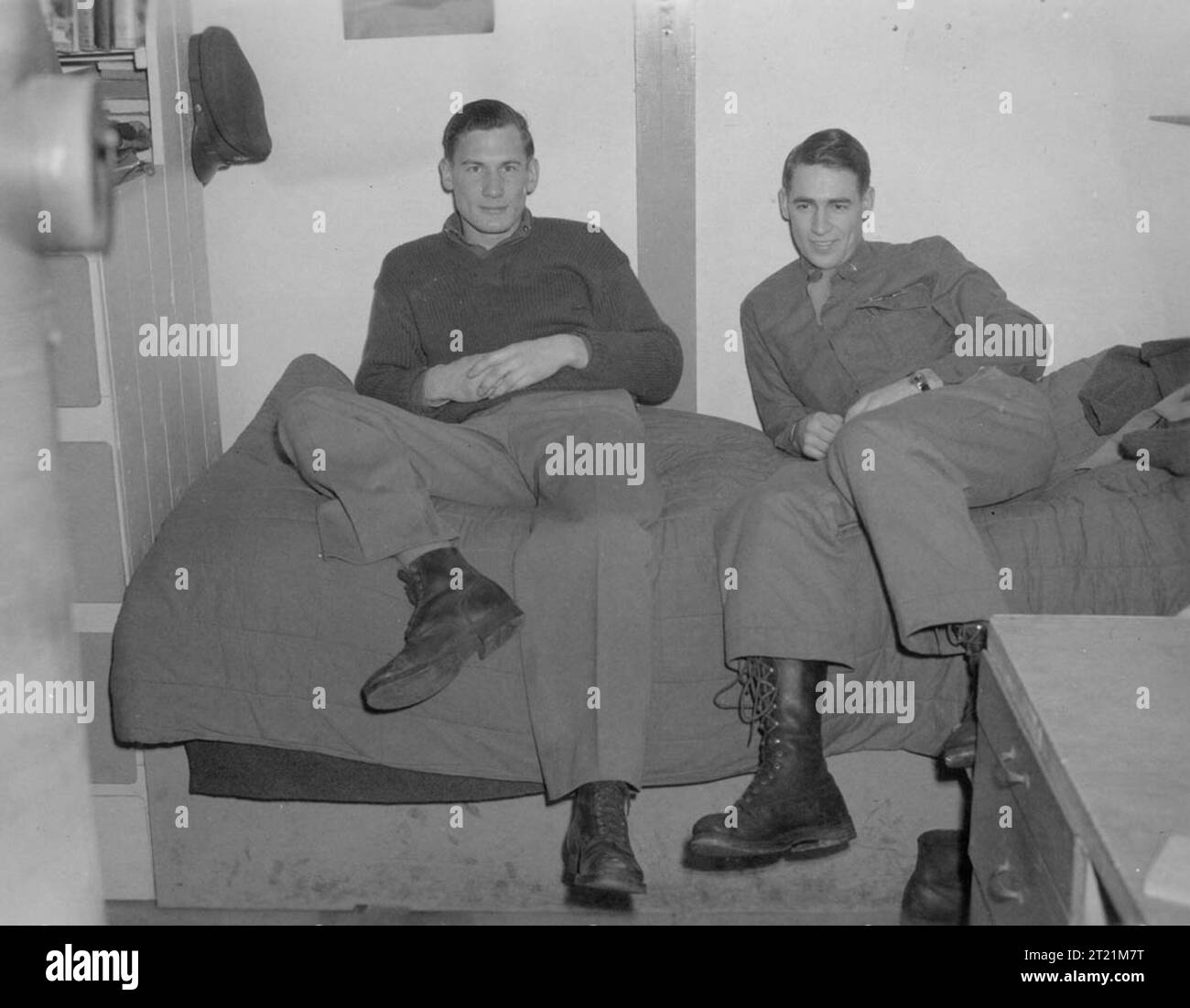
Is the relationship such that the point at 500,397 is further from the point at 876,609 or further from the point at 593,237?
the point at 876,609

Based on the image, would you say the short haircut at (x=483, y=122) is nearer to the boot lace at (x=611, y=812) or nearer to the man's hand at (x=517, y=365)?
the man's hand at (x=517, y=365)

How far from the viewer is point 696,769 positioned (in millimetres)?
1781

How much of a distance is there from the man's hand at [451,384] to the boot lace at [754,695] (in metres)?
0.65

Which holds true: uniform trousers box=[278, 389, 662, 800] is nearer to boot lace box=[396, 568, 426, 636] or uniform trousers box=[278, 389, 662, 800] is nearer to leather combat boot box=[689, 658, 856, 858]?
boot lace box=[396, 568, 426, 636]

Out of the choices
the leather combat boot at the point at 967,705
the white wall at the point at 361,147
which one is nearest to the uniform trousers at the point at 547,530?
the leather combat boot at the point at 967,705

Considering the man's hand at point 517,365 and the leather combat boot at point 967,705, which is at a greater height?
the man's hand at point 517,365

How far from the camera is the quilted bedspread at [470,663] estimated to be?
1.77 m

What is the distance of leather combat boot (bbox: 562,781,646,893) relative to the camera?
1593 mm

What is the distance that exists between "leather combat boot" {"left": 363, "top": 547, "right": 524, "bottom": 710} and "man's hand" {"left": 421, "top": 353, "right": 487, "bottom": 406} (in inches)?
17.5

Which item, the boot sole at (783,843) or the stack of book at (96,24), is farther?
the stack of book at (96,24)

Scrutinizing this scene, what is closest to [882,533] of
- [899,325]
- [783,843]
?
[783,843]

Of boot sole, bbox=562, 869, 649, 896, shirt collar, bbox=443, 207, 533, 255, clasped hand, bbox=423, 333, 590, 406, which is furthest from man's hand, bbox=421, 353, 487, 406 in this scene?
boot sole, bbox=562, 869, 649, 896

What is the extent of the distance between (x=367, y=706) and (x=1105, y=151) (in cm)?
163

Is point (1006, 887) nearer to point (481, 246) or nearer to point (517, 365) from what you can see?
point (517, 365)
